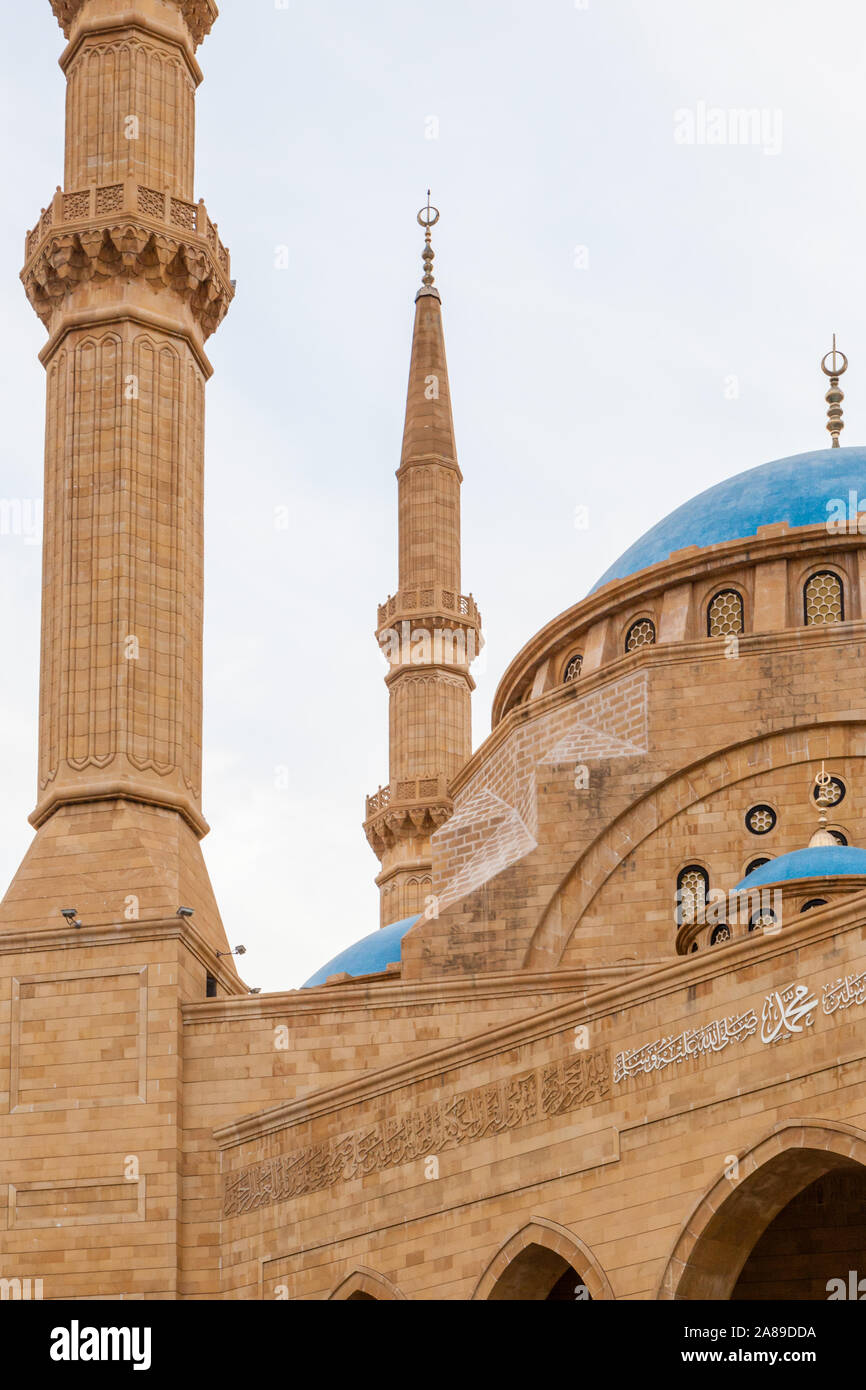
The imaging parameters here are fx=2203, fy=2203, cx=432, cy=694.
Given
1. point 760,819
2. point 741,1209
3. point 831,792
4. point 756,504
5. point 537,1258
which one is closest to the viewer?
point 741,1209

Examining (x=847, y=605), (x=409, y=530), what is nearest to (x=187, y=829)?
(x=847, y=605)

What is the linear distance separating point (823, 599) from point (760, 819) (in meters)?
3.18

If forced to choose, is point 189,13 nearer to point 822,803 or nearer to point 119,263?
point 119,263

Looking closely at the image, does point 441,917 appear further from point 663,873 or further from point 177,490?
point 177,490

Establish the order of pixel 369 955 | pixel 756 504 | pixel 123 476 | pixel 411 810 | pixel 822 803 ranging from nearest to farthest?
pixel 822 803 < pixel 123 476 < pixel 756 504 < pixel 369 955 < pixel 411 810

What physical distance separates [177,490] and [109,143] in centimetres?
324

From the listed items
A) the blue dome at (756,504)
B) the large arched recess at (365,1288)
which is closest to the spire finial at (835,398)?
the blue dome at (756,504)

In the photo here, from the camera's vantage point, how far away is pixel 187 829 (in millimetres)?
17844

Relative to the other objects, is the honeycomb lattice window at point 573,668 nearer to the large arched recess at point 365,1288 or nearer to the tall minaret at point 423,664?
the tall minaret at point 423,664

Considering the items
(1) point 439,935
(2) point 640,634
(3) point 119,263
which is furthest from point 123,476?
(2) point 640,634

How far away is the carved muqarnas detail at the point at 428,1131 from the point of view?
13.0m

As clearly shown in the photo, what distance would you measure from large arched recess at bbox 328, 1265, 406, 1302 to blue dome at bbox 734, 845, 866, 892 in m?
4.02

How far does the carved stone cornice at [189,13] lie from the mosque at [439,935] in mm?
33

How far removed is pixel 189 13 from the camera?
20.2 meters
